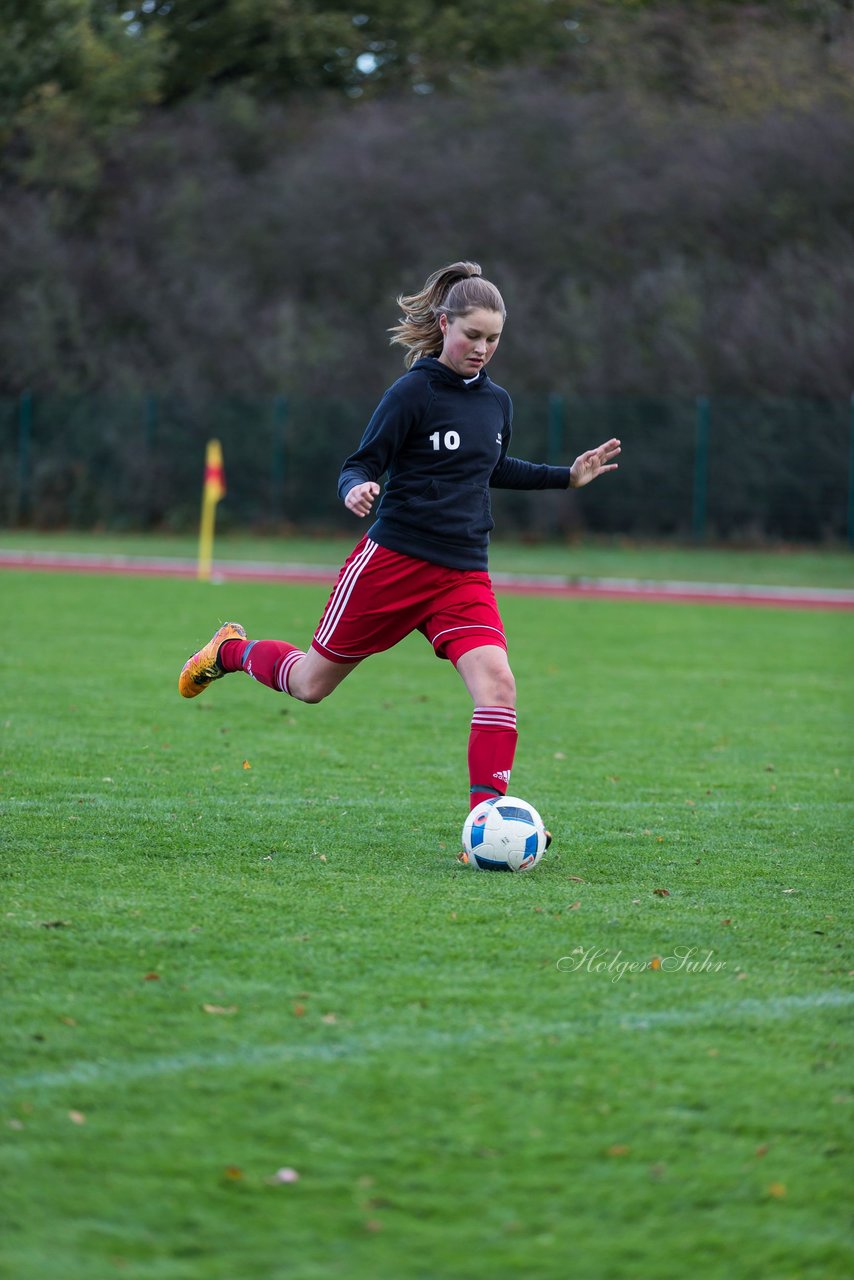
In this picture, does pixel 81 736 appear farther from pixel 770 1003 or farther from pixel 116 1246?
Answer: pixel 116 1246

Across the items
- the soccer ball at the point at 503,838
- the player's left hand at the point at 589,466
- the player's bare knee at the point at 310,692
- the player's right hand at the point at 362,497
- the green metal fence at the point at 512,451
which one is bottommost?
the soccer ball at the point at 503,838

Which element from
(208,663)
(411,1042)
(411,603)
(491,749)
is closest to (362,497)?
(411,603)

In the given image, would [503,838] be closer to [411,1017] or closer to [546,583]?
[411,1017]

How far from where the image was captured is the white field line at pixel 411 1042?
3416 mm

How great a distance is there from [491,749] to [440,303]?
167cm

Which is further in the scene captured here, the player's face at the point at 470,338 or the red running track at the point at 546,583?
the red running track at the point at 546,583

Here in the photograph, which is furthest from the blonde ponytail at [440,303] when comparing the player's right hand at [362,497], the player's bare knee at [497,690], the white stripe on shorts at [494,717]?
the white stripe on shorts at [494,717]

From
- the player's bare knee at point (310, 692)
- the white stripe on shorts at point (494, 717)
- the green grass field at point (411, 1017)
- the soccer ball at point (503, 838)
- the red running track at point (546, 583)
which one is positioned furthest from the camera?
the red running track at point (546, 583)

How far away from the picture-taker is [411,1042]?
3.67m

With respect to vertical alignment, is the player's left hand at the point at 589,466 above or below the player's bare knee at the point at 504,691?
above

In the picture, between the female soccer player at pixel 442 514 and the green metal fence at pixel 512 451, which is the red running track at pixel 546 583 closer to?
the green metal fence at pixel 512 451

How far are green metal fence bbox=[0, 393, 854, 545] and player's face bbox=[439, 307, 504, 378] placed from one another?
2216 centimetres

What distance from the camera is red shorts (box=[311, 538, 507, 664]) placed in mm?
5887

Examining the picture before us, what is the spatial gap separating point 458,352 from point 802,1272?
3810 mm
